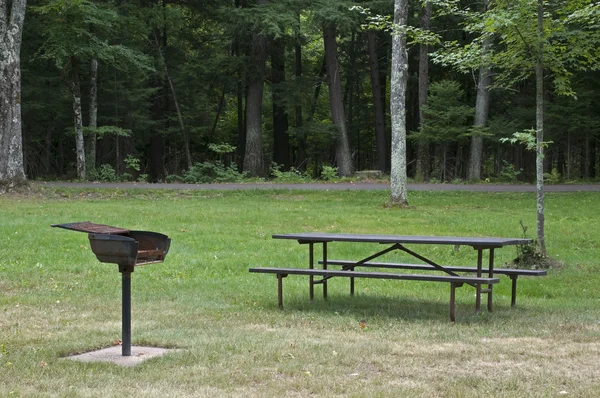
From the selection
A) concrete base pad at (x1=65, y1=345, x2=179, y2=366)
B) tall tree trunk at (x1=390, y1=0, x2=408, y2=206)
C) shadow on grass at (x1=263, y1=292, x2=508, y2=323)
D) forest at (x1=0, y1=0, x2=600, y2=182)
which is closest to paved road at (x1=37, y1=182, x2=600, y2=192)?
forest at (x1=0, y1=0, x2=600, y2=182)

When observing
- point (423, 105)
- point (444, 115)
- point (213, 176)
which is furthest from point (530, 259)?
point (213, 176)

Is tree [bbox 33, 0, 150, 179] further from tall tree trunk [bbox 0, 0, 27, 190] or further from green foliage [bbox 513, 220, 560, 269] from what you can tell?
green foliage [bbox 513, 220, 560, 269]

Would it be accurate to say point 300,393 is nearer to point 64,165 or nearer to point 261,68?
point 261,68

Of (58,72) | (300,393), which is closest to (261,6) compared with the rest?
(58,72)

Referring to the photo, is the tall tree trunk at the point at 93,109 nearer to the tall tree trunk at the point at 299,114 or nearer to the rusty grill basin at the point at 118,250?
the tall tree trunk at the point at 299,114

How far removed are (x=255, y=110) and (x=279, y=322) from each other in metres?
26.6

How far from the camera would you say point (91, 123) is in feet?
108

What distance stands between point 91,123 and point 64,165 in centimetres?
972

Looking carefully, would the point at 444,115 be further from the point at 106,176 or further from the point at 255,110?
the point at 106,176

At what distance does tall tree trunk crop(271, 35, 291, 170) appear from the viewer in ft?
116

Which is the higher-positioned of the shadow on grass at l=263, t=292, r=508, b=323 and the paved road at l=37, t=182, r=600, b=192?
the paved road at l=37, t=182, r=600, b=192

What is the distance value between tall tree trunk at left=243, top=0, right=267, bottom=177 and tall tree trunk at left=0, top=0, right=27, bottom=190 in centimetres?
1146

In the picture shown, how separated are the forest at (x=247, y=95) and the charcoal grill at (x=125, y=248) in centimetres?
1646

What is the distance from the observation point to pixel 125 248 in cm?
612
